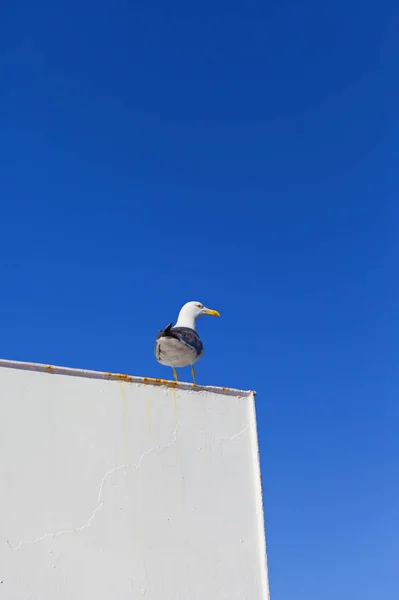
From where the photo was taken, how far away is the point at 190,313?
10250 millimetres

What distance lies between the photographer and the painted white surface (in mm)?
6246

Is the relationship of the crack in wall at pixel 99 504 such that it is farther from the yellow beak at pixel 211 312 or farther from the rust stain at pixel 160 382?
the yellow beak at pixel 211 312

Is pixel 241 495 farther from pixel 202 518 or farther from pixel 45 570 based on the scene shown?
pixel 45 570

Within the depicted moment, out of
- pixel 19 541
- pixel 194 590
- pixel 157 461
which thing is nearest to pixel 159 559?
pixel 194 590

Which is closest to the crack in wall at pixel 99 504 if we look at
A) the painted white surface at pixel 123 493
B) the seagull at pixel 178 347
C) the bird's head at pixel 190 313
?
the painted white surface at pixel 123 493

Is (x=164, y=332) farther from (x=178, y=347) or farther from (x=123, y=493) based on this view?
(x=123, y=493)

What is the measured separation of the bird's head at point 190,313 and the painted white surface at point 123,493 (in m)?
2.34

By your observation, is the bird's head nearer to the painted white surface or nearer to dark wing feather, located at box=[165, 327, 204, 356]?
dark wing feather, located at box=[165, 327, 204, 356]

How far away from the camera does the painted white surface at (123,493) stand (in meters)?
6.25

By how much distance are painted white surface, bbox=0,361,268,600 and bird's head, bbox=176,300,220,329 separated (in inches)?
92.2

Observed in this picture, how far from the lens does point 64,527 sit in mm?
6371

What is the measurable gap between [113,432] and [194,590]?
167 cm

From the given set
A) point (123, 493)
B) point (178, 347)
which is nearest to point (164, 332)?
point (178, 347)

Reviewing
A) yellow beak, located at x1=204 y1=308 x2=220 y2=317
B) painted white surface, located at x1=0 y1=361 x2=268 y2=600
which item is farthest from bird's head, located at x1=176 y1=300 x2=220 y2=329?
painted white surface, located at x1=0 y1=361 x2=268 y2=600
